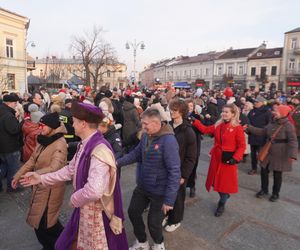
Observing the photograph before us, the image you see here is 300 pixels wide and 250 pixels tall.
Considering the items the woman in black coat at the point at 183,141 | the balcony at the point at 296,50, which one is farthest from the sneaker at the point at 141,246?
the balcony at the point at 296,50

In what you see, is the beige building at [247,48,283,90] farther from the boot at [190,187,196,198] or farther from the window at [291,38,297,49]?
the boot at [190,187,196,198]

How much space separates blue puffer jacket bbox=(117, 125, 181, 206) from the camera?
2797 millimetres

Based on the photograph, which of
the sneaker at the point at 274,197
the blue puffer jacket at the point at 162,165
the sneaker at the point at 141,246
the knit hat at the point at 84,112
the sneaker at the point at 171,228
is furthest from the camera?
the sneaker at the point at 274,197

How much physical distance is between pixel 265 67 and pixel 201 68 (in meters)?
18.8

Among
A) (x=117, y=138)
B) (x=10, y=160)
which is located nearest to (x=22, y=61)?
(x=10, y=160)

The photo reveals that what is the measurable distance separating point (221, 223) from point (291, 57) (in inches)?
2154

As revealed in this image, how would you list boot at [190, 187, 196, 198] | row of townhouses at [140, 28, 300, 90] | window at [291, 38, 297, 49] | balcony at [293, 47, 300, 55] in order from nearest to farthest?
boot at [190, 187, 196, 198], balcony at [293, 47, 300, 55], window at [291, 38, 297, 49], row of townhouses at [140, 28, 300, 90]

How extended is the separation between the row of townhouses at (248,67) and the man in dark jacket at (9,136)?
34.9 metres

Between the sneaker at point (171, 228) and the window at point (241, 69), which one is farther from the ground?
the window at point (241, 69)

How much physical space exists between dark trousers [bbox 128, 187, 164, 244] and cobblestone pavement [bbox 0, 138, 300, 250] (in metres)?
0.54

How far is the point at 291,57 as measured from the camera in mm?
49719

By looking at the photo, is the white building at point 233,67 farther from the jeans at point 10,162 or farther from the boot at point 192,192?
the jeans at point 10,162

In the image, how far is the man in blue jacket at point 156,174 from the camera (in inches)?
110

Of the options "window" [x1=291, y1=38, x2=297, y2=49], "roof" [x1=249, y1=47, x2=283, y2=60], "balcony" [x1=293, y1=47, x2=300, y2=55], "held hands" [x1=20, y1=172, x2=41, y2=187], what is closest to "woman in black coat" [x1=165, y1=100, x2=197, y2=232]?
"held hands" [x1=20, y1=172, x2=41, y2=187]
